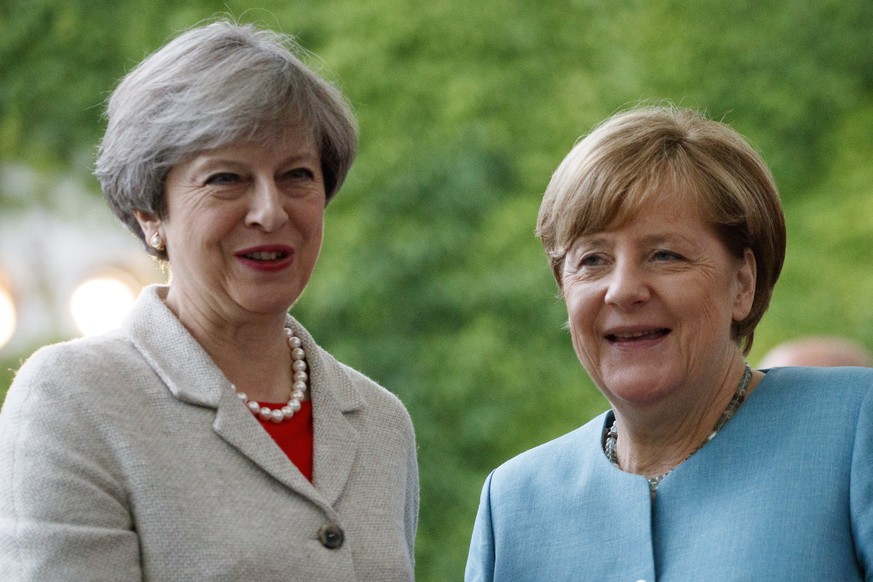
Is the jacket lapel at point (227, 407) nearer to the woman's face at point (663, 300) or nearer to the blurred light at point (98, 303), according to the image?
the woman's face at point (663, 300)

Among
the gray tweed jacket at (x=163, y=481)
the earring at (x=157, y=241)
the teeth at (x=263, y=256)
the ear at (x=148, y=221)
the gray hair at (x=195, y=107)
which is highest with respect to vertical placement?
the gray hair at (x=195, y=107)

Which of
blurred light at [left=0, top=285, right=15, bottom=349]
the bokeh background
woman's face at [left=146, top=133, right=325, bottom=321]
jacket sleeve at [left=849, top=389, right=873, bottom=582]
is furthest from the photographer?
the bokeh background

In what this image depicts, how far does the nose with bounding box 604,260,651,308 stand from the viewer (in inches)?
116

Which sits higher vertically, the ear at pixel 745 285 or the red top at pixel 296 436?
the ear at pixel 745 285

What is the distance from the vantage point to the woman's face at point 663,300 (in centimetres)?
295

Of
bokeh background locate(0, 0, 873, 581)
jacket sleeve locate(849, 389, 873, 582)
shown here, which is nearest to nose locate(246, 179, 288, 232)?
jacket sleeve locate(849, 389, 873, 582)

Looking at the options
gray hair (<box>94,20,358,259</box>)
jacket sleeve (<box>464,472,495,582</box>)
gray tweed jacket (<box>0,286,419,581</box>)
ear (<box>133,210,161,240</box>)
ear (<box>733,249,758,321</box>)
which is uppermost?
gray hair (<box>94,20,358,259</box>)

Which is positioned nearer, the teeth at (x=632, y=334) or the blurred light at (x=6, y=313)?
the teeth at (x=632, y=334)

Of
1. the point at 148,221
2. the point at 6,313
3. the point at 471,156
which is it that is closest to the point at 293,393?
the point at 148,221

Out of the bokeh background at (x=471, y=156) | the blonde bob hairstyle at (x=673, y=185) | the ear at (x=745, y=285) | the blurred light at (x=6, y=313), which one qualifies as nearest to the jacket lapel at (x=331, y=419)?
the blonde bob hairstyle at (x=673, y=185)

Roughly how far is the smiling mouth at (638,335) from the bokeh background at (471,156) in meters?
6.04

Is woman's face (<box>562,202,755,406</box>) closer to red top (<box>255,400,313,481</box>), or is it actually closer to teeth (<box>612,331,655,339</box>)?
teeth (<box>612,331,655,339</box>)

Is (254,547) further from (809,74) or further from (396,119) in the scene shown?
(809,74)

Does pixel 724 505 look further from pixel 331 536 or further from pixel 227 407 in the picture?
pixel 227 407
